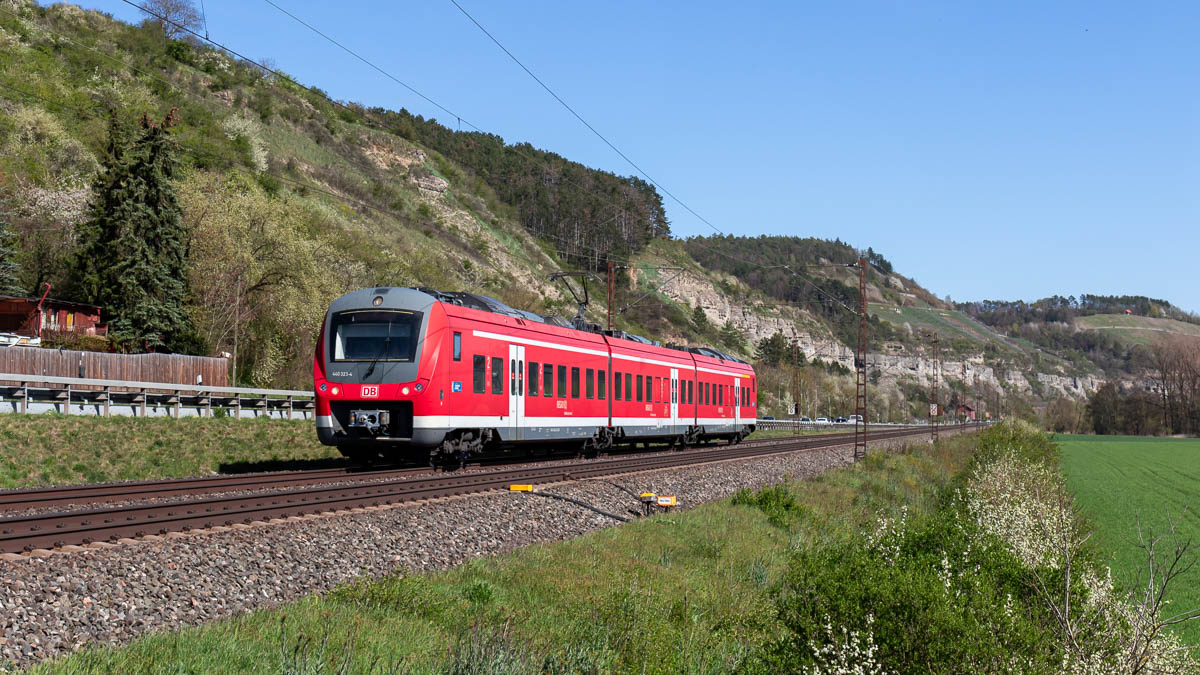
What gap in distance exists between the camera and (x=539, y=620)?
9109 mm

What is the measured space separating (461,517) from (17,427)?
1426cm

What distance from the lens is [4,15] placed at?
88.4 metres

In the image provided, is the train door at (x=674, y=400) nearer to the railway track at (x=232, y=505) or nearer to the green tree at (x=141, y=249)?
the railway track at (x=232, y=505)

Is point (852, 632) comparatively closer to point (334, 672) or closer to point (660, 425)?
point (334, 672)

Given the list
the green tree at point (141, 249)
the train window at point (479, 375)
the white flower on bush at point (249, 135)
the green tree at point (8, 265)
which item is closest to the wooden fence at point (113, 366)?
the green tree at point (141, 249)

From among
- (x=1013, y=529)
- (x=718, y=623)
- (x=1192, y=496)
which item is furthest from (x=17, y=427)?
(x=1192, y=496)

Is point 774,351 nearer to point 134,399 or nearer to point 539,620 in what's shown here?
point 134,399

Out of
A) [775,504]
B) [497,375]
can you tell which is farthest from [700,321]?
[775,504]

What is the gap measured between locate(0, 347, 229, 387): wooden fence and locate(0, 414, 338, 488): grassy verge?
22.0 ft

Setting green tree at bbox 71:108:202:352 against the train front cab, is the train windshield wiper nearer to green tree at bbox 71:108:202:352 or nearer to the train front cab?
the train front cab

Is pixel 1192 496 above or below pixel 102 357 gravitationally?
below

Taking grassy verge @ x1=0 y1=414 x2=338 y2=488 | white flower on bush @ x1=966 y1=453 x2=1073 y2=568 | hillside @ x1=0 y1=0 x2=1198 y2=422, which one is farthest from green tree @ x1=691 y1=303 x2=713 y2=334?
white flower on bush @ x1=966 y1=453 x2=1073 y2=568

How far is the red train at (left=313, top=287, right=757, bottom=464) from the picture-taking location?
798 inches

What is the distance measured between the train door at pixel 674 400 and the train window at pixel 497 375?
13908 millimetres
